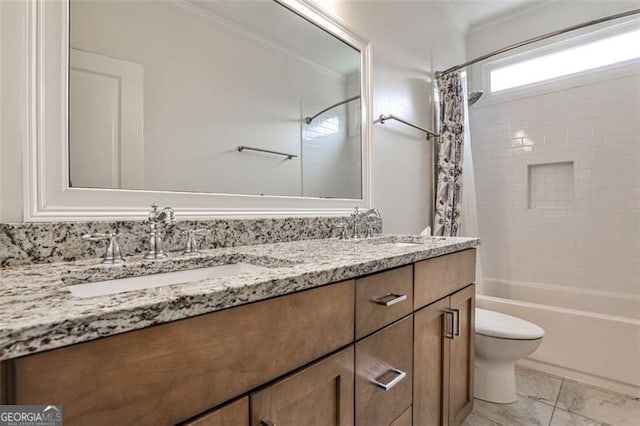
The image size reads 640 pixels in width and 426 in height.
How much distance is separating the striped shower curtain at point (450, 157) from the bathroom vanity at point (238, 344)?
118 cm

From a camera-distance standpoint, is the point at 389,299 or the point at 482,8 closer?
the point at 389,299

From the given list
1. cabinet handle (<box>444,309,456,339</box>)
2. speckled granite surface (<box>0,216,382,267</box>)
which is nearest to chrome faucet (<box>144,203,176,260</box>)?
Result: speckled granite surface (<box>0,216,382,267</box>)

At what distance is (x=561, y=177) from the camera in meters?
2.36

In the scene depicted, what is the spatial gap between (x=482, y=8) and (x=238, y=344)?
9.53 ft

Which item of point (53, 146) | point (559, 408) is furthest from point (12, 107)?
point (559, 408)

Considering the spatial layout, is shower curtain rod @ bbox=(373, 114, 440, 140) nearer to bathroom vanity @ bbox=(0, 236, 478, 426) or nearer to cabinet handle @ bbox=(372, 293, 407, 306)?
bathroom vanity @ bbox=(0, 236, 478, 426)

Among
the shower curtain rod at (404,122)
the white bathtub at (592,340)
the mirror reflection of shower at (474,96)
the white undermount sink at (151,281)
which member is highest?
the mirror reflection of shower at (474,96)

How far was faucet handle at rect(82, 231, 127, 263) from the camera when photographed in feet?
2.51

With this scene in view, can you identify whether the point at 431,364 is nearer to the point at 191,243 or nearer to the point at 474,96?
the point at 191,243

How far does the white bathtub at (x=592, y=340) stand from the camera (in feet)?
5.52

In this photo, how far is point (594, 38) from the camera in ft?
7.25

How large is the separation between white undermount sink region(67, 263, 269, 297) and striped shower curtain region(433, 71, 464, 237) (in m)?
1.63

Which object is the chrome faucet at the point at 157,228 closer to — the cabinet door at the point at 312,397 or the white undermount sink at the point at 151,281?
the white undermount sink at the point at 151,281

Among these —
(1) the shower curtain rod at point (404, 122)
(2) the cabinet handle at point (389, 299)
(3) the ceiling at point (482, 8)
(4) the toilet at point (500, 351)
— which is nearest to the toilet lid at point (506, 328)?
(4) the toilet at point (500, 351)
